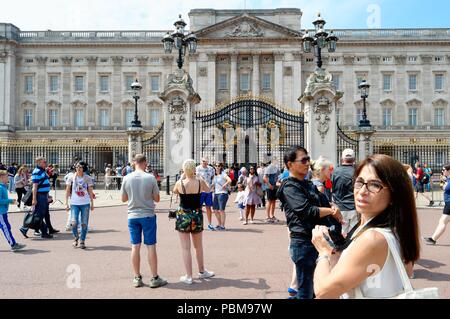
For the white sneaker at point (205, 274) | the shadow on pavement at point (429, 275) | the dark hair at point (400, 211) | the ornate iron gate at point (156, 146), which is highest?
the ornate iron gate at point (156, 146)

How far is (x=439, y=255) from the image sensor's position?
24.0ft

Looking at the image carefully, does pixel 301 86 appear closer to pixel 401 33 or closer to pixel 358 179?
pixel 401 33

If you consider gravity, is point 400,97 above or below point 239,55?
below

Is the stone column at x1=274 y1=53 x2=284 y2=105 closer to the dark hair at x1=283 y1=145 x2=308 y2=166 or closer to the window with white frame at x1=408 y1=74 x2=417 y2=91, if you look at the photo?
the window with white frame at x1=408 y1=74 x2=417 y2=91

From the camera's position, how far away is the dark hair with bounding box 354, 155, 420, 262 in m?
2.03

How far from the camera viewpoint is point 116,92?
169 feet

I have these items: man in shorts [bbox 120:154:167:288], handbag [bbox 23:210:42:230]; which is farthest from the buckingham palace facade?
man in shorts [bbox 120:154:167:288]

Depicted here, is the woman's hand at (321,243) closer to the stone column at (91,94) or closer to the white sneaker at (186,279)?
the white sneaker at (186,279)

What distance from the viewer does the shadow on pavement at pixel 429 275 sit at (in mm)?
5833

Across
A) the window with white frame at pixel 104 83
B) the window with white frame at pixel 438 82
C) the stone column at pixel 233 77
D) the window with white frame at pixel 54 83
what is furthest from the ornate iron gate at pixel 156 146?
the window with white frame at pixel 438 82
